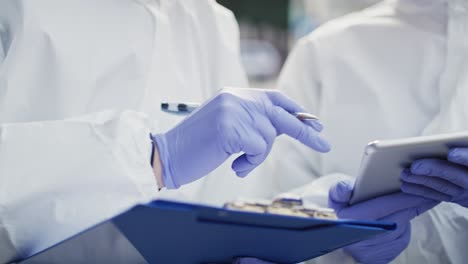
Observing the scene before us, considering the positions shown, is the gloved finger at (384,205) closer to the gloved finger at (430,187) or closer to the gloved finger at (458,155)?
the gloved finger at (430,187)

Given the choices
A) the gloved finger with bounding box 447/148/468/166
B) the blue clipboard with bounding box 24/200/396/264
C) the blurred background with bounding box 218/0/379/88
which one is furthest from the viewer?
the blurred background with bounding box 218/0/379/88

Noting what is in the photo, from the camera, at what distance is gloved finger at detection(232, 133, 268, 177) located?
85 cm

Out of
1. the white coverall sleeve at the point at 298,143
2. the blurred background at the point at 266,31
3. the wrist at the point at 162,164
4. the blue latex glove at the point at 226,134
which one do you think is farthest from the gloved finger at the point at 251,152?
the blurred background at the point at 266,31

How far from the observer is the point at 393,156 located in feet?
2.70

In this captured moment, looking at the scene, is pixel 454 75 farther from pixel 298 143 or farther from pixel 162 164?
pixel 162 164

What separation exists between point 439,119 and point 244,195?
446mm

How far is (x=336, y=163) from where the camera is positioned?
125 cm

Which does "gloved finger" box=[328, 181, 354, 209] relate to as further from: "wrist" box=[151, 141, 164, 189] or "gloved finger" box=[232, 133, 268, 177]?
"wrist" box=[151, 141, 164, 189]

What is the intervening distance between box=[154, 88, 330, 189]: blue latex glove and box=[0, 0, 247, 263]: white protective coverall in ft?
0.21

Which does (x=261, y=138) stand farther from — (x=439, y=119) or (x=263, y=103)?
(x=439, y=119)

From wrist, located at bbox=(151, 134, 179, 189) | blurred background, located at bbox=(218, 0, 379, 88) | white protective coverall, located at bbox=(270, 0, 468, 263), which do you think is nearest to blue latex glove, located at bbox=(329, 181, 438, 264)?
white protective coverall, located at bbox=(270, 0, 468, 263)

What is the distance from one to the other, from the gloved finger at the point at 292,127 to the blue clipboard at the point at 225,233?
21 centimetres

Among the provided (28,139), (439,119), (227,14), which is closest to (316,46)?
(227,14)

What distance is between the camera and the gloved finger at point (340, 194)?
99 centimetres
